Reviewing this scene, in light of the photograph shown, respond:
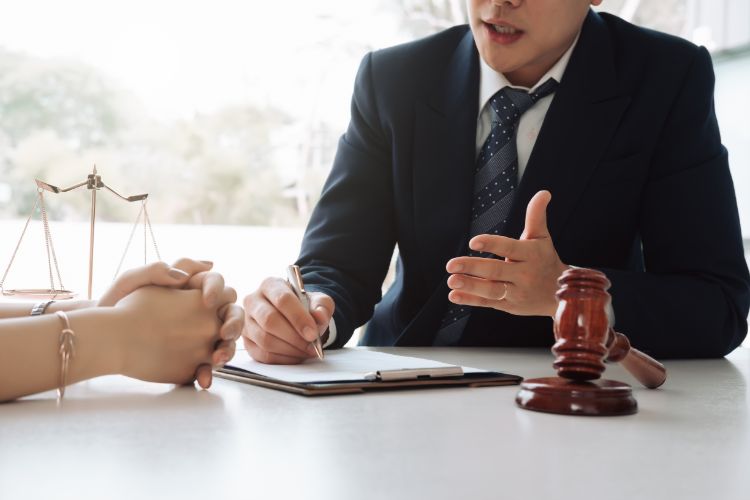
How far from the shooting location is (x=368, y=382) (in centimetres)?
125

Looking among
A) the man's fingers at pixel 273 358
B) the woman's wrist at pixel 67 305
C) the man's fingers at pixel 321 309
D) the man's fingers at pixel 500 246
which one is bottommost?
the man's fingers at pixel 273 358

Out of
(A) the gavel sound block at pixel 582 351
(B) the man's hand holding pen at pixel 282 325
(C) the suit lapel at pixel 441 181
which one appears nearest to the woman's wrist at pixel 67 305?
(B) the man's hand holding pen at pixel 282 325

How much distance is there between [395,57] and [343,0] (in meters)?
4.18

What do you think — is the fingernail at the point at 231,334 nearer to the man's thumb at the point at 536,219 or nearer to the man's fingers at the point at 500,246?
the man's fingers at the point at 500,246

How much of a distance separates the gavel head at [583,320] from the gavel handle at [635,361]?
63 millimetres

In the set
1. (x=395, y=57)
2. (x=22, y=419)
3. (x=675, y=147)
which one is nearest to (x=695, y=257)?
(x=675, y=147)

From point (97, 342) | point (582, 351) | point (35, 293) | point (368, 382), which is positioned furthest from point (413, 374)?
point (35, 293)

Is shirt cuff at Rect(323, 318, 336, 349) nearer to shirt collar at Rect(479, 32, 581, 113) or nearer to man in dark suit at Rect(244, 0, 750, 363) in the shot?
man in dark suit at Rect(244, 0, 750, 363)

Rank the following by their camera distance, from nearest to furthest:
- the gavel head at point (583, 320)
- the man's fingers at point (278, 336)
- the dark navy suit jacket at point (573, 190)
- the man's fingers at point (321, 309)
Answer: the gavel head at point (583, 320) → the man's fingers at point (278, 336) → the man's fingers at point (321, 309) → the dark navy suit jacket at point (573, 190)

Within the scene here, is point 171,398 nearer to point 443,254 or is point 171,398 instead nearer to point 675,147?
point 443,254

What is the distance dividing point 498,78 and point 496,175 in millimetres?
230

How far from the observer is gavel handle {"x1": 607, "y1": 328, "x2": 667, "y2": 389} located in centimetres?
117

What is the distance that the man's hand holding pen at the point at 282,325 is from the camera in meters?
1.49

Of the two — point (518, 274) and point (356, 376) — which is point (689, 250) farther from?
point (356, 376)
